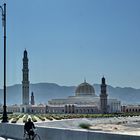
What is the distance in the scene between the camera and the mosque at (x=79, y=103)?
16375 cm

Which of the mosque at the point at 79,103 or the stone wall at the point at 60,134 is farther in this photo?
the mosque at the point at 79,103

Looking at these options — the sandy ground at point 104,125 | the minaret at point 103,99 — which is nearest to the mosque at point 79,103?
the minaret at point 103,99

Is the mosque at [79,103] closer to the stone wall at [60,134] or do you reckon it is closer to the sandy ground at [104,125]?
the sandy ground at [104,125]

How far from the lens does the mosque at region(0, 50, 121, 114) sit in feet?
537

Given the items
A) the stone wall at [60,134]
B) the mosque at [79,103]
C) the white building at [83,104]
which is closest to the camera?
the stone wall at [60,134]

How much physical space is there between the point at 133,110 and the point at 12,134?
15622 centimetres

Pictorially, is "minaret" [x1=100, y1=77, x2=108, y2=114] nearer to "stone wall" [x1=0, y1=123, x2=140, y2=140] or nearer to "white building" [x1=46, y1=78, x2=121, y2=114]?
"white building" [x1=46, y1=78, x2=121, y2=114]

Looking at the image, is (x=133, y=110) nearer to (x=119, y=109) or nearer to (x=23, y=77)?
(x=119, y=109)

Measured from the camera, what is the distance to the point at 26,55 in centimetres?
18425

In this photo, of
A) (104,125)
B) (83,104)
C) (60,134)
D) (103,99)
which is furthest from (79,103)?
(60,134)

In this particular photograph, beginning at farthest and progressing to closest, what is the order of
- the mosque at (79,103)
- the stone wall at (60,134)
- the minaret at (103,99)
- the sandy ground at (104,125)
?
1. the minaret at (103,99)
2. the mosque at (79,103)
3. the sandy ground at (104,125)
4. the stone wall at (60,134)

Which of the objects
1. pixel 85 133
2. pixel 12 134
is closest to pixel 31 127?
pixel 85 133

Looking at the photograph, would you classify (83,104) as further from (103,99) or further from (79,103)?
(103,99)

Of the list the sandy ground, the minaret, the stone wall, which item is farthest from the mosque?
the stone wall
